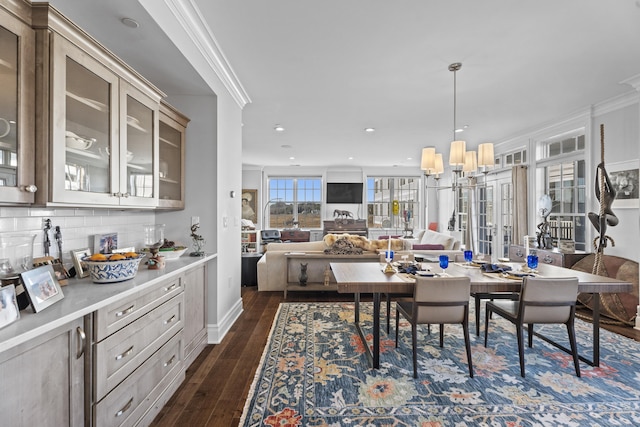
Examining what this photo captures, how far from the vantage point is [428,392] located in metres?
2.16

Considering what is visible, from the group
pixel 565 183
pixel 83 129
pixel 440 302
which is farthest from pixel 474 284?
pixel 565 183

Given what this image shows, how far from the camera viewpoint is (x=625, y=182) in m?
3.74

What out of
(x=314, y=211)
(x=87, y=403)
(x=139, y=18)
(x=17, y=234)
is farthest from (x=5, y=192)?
(x=314, y=211)

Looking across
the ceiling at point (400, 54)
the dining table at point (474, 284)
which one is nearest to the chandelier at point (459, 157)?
the ceiling at point (400, 54)

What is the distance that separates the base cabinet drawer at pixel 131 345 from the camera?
4.69 feet

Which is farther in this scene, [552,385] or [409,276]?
[409,276]

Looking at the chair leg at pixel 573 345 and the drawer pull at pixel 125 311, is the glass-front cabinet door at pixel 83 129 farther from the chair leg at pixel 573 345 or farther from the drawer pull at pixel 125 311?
the chair leg at pixel 573 345

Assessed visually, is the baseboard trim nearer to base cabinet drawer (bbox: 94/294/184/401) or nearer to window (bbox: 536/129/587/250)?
base cabinet drawer (bbox: 94/294/184/401)

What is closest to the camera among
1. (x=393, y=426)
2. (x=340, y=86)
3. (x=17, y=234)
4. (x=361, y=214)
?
(x=17, y=234)

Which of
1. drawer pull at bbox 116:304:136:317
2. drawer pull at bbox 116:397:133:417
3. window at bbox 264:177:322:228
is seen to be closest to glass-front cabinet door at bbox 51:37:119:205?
drawer pull at bbox 116:304:136:317

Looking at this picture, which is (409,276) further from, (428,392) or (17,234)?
(17,234)

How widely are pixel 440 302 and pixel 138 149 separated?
2.48m

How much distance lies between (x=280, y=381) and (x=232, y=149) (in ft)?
7.99

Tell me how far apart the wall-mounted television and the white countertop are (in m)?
7.42
